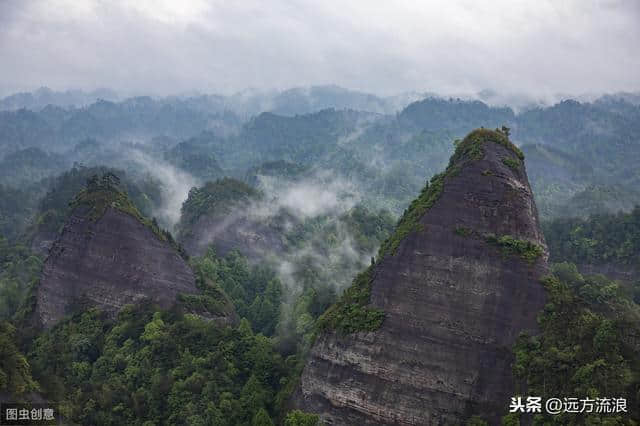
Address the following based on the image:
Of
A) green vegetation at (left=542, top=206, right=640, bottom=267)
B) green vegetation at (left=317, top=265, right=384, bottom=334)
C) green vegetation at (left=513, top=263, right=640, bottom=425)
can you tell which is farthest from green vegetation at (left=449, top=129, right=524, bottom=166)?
green vegetation at (left=542, top=206, right=640, bottom=267)

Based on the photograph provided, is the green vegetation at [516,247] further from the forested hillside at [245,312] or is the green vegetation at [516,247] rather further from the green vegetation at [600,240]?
the green vegetation at [600,240]

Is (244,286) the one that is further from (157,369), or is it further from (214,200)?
(157,369)

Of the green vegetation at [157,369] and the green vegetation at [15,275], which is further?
the green vegetation at [15,275]

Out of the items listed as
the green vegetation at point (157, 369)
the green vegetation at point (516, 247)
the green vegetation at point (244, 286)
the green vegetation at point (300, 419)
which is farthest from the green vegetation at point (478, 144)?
the green vegetation at point (244, 286)

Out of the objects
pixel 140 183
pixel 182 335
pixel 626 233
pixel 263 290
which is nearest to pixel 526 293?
pixel 182 335

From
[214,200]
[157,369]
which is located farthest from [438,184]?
[214,200]

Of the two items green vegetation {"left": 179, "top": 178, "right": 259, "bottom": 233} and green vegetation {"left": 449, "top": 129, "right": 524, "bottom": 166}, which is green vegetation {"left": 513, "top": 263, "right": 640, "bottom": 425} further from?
green vegetation {"left": 179, "top": 178, "right": 259, "bottom": 233}

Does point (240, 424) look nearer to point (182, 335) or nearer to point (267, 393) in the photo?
point (267, 393)
